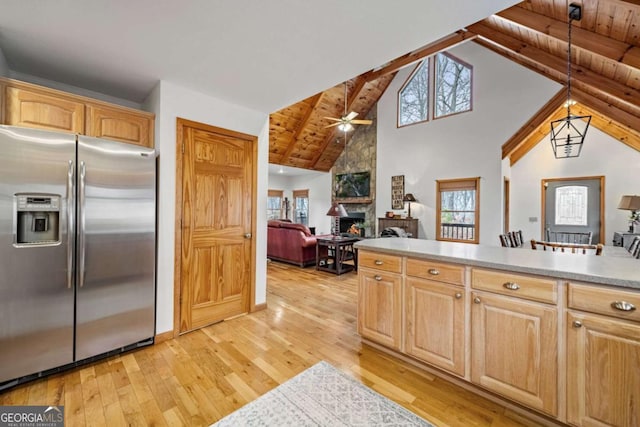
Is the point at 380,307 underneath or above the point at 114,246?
underneath

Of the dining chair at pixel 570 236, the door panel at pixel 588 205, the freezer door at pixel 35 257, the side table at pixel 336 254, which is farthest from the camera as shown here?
the dining chair at pixel 570 236

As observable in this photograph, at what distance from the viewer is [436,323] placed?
1.91 m

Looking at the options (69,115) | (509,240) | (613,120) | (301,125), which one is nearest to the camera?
(69,115)

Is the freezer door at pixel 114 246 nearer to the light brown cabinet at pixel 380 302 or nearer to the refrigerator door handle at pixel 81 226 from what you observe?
the refrigerator door handle at pixel 81 226

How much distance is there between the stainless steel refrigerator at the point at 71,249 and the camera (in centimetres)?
180

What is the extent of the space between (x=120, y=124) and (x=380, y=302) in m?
2.80

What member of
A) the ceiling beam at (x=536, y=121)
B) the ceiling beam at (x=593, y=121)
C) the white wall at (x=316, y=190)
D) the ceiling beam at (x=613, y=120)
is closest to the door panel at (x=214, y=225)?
the ceiling beam at (x=536, y=121)

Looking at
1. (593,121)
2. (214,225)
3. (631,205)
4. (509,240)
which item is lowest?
(509,240)

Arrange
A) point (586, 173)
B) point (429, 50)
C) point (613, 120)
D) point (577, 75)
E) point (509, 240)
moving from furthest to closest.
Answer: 1. point (586, 173)
2. point (429, 50)
3. point (613, 120)
4. point (509, 240)
5. point (577, 75)

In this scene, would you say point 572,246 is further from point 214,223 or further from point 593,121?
point 593,121

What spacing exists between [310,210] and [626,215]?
8260mm

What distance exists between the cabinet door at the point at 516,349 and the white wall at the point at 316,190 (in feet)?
25.3

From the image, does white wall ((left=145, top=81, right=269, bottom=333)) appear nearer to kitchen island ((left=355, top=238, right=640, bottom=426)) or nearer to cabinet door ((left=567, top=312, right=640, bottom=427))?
kitchen island ((left=355, top=238, right=640, bottom=426))

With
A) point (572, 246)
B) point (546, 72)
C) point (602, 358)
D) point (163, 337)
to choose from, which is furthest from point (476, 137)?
point (163, 337)
